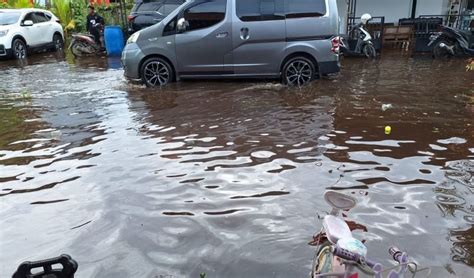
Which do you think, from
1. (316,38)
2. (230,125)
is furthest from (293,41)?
(230,125)

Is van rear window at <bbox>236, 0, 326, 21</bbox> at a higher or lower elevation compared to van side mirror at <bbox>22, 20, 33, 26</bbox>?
higher

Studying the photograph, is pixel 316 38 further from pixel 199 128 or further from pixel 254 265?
pixel 254 265

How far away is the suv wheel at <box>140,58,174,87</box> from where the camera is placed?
30.4 ft

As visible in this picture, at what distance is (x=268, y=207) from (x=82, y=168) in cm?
239

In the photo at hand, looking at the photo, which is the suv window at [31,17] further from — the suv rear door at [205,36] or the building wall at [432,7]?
the building wall at [432,7]

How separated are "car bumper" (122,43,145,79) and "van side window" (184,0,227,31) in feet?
4.24

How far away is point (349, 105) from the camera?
757 cm

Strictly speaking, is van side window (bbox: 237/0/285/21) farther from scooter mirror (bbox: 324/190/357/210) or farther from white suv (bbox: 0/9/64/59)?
white suv (bbox: 0/9/64/59)

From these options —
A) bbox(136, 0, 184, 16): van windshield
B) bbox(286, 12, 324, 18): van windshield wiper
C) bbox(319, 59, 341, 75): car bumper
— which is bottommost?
bbox(319, 59, 341, 75): car bumper

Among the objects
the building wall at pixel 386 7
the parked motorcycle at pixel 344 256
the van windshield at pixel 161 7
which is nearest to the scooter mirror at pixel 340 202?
the parked motorcycle at pixel 344 256

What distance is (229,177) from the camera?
4727mm

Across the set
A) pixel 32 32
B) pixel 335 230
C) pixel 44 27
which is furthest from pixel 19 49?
pixel 335 230

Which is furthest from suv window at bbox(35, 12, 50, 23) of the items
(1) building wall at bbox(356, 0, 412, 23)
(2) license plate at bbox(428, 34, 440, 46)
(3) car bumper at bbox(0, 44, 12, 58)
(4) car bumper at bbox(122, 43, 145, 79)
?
(2) license plate at bbox(428, 34, 440, 46)

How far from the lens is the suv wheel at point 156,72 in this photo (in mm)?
9266
